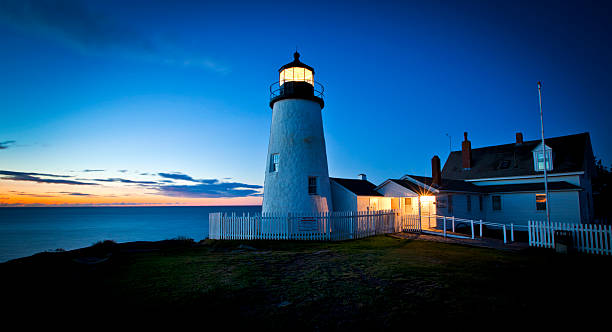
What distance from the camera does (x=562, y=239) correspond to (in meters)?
11.1

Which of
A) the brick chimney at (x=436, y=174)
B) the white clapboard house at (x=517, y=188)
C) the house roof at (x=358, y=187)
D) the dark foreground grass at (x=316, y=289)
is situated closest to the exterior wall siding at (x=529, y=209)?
the white clapboard house at (x=517, y=188)

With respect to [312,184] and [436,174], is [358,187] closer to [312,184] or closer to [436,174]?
[312,184]

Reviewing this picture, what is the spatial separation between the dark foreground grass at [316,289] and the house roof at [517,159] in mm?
15417

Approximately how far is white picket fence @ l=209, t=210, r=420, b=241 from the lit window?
24.8ft

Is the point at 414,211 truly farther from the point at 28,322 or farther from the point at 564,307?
the point at 28,322

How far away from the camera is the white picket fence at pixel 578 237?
35.6ft

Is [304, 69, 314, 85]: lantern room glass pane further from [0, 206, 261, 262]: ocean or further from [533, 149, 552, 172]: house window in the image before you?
[0, 206, 261, 262]: ocean

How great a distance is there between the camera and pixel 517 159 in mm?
24766

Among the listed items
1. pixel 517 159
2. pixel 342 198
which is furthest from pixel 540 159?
pixel 342 198

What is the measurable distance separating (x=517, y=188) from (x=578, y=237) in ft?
38.7

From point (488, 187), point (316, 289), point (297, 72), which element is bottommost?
point (316, 289)

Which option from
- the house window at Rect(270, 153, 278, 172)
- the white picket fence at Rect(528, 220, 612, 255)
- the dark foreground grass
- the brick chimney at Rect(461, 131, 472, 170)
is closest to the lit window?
the house window at Rect(270, 153, 278, 172)

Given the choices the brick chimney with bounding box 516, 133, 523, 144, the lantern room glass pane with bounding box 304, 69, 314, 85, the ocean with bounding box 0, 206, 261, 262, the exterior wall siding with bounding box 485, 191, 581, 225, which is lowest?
the ocean with bounding box 0, 206, 261, 262

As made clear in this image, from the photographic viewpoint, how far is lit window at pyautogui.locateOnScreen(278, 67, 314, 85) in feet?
57.9
